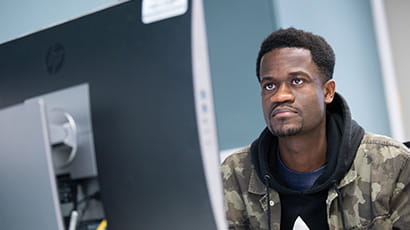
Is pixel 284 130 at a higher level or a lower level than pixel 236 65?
lower

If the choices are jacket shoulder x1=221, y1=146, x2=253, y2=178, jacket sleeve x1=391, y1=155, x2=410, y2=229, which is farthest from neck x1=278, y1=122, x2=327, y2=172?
jacket sleeve x1=391, y1=155, x2=410, y2=229

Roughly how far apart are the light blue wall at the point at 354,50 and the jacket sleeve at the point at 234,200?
1.08 metres

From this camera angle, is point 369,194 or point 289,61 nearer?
point 369,194

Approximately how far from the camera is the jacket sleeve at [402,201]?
123 centimetres

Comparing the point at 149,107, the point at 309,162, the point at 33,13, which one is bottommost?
the point at 309,162

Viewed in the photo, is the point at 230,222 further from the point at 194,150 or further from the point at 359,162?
the point at 194,150

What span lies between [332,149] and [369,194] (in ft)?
0.51

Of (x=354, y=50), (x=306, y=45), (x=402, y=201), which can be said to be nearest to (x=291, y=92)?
(x=306, y=45)

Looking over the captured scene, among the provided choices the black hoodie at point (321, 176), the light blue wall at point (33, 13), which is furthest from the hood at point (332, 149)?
the light blue wall at point (33, 13)

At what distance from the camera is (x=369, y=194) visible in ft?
4.16

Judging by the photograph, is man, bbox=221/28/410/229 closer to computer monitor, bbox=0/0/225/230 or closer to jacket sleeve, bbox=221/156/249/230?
jacket sleeve, bbox=221/156/249/230

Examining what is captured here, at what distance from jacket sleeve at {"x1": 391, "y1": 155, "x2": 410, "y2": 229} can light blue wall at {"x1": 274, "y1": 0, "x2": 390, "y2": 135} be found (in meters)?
1.19

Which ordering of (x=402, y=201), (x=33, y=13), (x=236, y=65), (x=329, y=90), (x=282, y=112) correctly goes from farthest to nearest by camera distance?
1. (x=236, y=65)
2. (x=33, y=13)
3. (x=329, y=90)
4. (x=282, y=112)
5. (x=402, y=201)

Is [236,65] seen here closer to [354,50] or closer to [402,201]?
[354,50]
